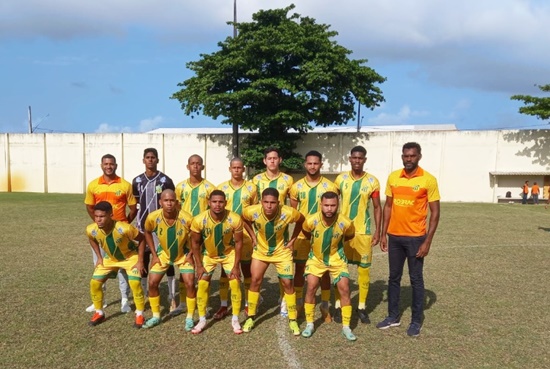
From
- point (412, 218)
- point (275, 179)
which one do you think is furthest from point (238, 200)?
point (412, 218)

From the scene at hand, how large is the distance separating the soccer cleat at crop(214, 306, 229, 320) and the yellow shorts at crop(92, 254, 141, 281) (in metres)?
1.11

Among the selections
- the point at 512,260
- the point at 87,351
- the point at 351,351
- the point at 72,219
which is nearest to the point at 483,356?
the point at 351,351

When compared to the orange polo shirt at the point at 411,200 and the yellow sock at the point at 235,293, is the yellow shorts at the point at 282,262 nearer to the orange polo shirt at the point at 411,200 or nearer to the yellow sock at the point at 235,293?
the yellow sock at the point at 235,293

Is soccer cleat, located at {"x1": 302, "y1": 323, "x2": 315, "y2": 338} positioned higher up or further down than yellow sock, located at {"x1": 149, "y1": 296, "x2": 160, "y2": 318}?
further down

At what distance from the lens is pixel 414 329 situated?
4.96 metres

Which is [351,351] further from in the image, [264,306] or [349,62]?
[349,62]

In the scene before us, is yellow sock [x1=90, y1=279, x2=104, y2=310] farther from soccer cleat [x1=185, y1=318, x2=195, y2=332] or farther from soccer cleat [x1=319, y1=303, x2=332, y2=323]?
soccer cleat [x1=319, y1=303, x2=332, y2=323]

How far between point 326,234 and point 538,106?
24.9 metres

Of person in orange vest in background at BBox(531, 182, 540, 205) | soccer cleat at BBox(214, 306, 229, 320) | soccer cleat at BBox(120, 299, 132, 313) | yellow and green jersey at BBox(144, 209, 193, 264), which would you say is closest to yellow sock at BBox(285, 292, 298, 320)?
soccer cleat at BBox(214, 306, 229, 320)

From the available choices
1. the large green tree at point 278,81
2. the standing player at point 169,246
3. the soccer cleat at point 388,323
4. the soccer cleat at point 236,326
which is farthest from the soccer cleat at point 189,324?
the large green tree at point 278,81

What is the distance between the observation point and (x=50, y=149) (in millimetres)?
31000

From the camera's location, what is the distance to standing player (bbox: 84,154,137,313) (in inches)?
221

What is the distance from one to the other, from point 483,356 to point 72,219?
47.1ft

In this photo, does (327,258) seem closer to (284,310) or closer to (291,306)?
(291,306)
